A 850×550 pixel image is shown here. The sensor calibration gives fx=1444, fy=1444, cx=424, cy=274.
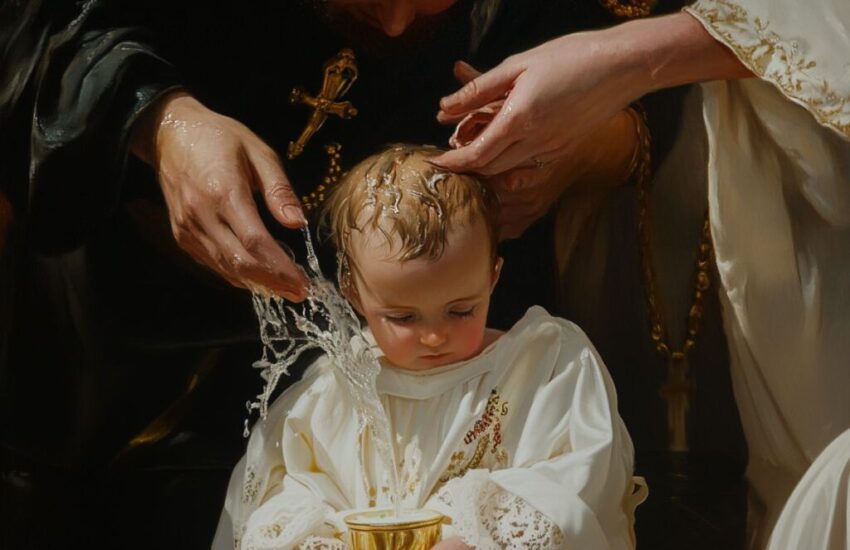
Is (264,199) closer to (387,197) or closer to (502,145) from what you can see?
(387,197)

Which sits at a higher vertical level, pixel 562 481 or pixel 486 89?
pixel 486 89

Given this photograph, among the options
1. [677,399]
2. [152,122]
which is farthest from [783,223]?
[152,122]

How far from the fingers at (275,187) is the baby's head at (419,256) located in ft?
0.22

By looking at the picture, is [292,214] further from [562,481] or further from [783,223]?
[783,223]

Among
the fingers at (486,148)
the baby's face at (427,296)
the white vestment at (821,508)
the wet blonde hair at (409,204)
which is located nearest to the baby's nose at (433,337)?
the baby's face at (427,296)

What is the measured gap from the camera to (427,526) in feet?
6.23

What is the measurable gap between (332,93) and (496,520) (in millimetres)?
725

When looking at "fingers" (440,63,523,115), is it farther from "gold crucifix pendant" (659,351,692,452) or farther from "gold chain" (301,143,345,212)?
"gold crucifix pendant" (659,351,692,452)

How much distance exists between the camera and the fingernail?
6.80 ft

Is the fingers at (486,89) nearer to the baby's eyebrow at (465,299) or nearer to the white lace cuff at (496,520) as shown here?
the baby's eyebrow at (465,299)

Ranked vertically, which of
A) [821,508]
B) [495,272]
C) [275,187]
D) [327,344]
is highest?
[275,187]

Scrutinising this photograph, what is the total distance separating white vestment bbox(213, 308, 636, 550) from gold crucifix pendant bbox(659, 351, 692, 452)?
0.47 ft

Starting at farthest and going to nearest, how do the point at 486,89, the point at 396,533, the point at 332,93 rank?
the point at 332,93 → the point at 486,89 → the point at 396,533

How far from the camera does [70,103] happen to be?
219cm
